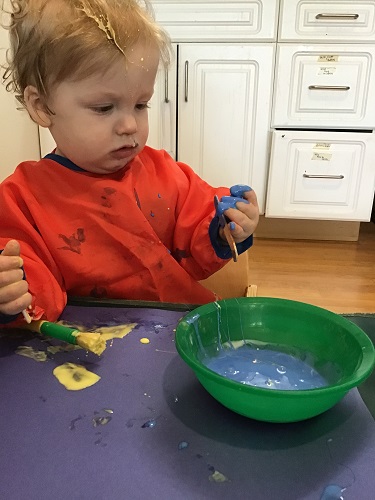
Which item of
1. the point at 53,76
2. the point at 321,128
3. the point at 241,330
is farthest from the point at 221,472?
the point at 321,128

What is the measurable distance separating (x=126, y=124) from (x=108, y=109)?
0.03 m

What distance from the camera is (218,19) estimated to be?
1939 millimetres

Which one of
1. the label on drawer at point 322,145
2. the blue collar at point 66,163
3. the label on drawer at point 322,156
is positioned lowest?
the label on drawer at point 322,156

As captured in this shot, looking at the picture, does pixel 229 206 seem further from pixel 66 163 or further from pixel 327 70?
pixel 327 70

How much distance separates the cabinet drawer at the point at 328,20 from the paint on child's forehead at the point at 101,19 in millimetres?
1488

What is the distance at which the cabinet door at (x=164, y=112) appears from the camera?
2.03m

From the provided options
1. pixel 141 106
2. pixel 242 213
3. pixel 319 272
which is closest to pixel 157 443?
pixel 242 213

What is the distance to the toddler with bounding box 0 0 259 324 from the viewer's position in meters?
0.61

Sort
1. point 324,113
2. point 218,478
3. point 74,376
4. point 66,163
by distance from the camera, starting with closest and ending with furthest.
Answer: point 218,478
point 74,376
point 66,163
point 324,113

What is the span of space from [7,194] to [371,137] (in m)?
1.69

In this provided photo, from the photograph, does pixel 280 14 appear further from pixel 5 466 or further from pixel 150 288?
pixel 5 466

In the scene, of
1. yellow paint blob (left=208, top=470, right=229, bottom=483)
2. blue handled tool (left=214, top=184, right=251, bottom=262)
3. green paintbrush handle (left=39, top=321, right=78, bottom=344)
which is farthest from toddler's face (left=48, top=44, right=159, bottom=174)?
yellow paint blob (left=208, top=470, right=229, bottom=483)

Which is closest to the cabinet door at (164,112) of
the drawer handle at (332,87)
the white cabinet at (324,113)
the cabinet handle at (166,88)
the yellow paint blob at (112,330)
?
the cabinet handle at (166,88)

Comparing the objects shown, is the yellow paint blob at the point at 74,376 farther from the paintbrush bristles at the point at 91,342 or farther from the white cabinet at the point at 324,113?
the white cabinet at the point at 324,113
